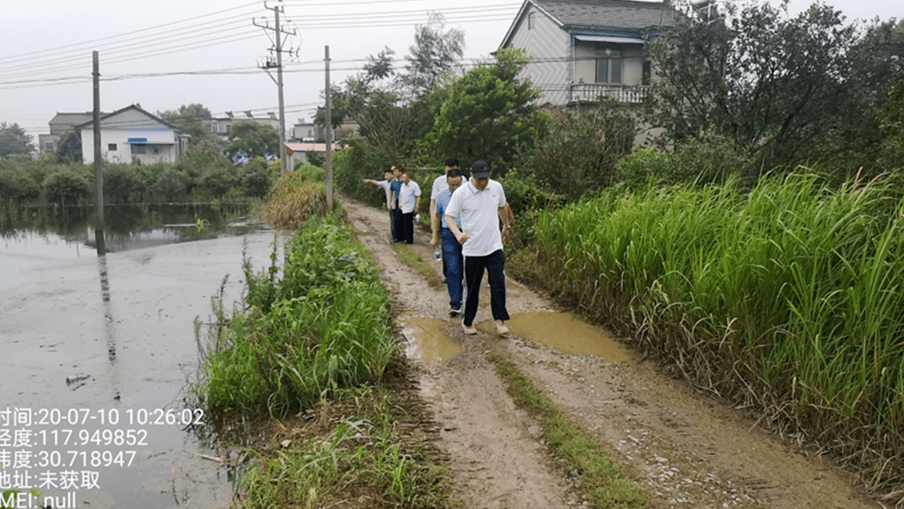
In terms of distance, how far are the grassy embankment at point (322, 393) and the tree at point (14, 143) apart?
253 ft

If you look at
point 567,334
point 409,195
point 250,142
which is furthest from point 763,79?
point 250,142

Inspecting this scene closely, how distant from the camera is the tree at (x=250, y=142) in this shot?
204 feet

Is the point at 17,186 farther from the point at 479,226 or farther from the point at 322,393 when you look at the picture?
the point at 322,393

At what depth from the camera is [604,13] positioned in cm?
2702

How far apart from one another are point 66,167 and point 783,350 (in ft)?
141

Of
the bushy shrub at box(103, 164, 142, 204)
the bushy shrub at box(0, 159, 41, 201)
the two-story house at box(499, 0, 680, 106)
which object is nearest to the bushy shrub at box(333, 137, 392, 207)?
the two-story house at box(499, 0, 680, 106)

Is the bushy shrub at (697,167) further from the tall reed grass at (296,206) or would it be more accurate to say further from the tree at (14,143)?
the tree at (14,143)

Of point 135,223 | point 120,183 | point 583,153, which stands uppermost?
point 583,153

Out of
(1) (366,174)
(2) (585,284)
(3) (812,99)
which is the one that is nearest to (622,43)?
(1) (366,174)

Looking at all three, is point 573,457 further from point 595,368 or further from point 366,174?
point 366,174

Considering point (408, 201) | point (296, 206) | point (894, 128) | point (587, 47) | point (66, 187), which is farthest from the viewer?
point (66, 187)

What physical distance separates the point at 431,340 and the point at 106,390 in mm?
3623

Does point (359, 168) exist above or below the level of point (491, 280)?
above

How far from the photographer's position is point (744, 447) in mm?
4625
